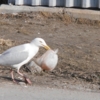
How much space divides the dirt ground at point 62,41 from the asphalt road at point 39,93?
301 mm

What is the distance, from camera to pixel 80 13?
1295 centimetres

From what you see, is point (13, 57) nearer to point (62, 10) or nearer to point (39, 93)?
point (39, 93)

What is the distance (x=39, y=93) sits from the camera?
8.22 metres

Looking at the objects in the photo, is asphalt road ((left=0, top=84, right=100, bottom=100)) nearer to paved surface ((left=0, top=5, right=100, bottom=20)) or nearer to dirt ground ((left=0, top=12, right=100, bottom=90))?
dirt ground ((left=0, top=12, right=100, bottom=90))

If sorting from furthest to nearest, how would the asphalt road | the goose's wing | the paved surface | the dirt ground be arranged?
the paved surface < the dirt ground < the goose's wing < the asphalt road

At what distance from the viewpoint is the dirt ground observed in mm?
9086

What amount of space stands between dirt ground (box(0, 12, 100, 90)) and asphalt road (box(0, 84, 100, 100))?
301 millimetres

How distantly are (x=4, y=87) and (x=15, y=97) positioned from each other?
63 centimetres

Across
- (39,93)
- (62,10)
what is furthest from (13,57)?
(62,10)

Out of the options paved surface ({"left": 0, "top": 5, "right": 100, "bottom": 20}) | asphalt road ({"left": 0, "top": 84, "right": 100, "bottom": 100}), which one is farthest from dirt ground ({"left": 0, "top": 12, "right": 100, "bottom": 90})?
asphalt road ({"left": 0, "top": 84, "right": 100, "bottom": 100})

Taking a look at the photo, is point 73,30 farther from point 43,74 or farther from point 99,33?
point 43,74

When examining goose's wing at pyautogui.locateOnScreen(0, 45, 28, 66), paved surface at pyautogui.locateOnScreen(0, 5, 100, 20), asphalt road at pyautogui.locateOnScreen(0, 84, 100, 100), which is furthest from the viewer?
paved surface at pyautogui.locateOnScreen(0, 5, 100, 20)

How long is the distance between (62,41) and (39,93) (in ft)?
11.2

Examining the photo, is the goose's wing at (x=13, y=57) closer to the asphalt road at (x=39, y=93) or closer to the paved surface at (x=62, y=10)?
the asphalt road at (x=39, y=93)
